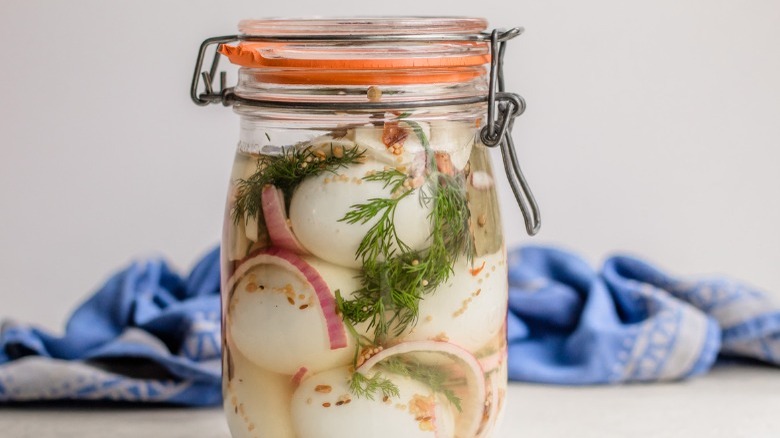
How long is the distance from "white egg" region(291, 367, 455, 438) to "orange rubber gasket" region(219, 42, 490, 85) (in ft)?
0.64

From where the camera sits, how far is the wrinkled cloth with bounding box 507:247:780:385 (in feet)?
3.70

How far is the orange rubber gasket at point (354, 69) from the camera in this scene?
2.46 feet

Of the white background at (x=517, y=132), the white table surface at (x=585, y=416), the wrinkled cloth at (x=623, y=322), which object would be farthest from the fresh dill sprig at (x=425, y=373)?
the white background at (x=517, y=132)

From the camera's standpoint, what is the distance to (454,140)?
31.6 inches

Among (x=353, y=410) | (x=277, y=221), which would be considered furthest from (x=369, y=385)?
(x=277, y=221)

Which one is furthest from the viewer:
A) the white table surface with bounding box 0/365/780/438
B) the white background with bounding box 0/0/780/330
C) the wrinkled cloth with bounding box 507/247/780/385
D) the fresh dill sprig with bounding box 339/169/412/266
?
the white background with bounding box 0/0/780/330

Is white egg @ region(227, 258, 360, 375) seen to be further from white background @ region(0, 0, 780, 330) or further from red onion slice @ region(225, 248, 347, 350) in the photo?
white background @ region(0, 0, 780, 330)

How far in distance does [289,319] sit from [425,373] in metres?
0.10

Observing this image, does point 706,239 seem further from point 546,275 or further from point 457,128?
point 457,128

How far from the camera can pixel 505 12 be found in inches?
56.9

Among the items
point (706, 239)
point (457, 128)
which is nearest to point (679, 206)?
point (706, 239)

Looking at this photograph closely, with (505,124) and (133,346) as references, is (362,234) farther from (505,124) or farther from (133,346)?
(133,346)

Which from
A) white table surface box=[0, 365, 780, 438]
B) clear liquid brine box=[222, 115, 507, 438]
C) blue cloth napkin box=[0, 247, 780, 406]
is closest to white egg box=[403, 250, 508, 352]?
clear liquid brine box=[222, 115, 507, 438]

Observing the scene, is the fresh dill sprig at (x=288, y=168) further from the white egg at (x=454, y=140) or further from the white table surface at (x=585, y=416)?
the white table surface at (x=585, y=416)
